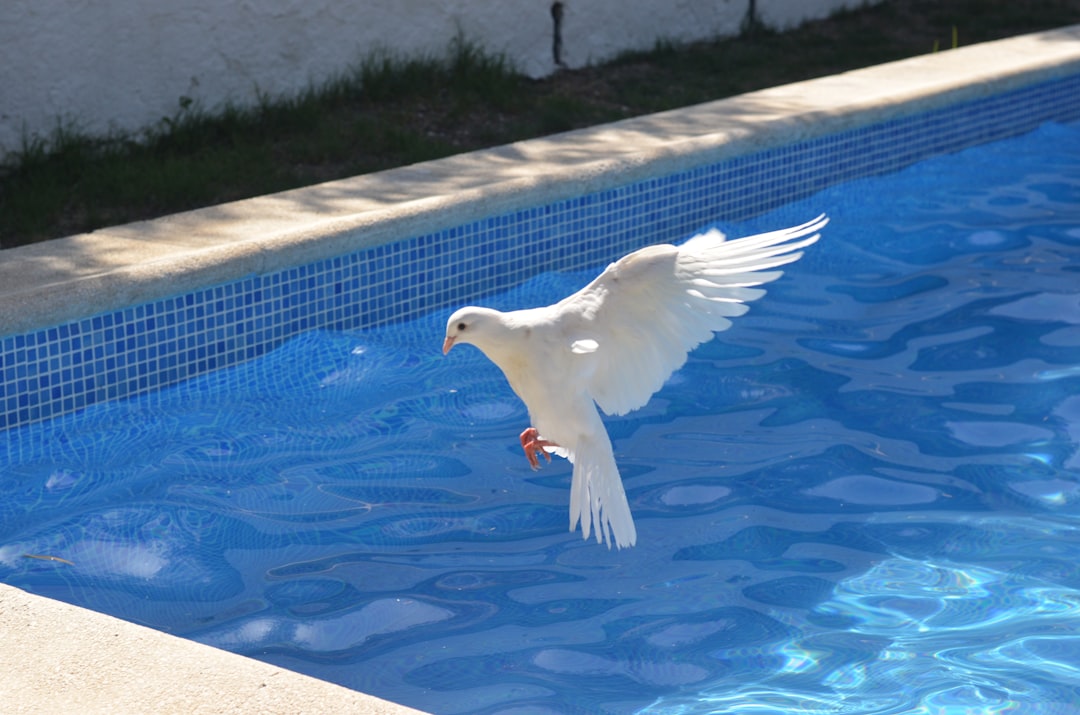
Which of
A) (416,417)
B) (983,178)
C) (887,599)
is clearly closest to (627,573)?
(887,599)

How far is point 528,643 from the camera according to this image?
3.54m

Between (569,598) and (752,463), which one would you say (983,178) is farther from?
(569,598)

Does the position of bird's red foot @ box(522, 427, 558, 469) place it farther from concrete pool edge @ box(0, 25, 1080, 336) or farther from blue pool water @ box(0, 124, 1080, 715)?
concrete pool edge @ box(0, 25, 1080, 336)

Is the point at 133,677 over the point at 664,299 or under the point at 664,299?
under

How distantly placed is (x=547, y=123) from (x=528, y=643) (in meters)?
3.83

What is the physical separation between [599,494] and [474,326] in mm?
546

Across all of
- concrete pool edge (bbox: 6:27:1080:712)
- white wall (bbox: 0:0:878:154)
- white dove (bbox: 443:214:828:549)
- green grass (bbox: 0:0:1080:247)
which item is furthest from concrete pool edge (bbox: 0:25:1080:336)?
white dove (bbox: 443:214:828:549)

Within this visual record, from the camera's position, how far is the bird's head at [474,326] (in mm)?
3121

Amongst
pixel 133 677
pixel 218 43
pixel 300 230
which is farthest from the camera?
pixel 218 43

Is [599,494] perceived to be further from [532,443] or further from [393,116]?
[393,116]

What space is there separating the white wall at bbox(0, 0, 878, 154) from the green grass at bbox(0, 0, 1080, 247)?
3.3 inches

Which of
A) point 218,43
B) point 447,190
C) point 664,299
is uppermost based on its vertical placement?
point 218,43

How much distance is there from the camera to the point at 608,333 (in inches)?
134

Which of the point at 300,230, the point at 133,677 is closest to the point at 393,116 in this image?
the point at 300,230
